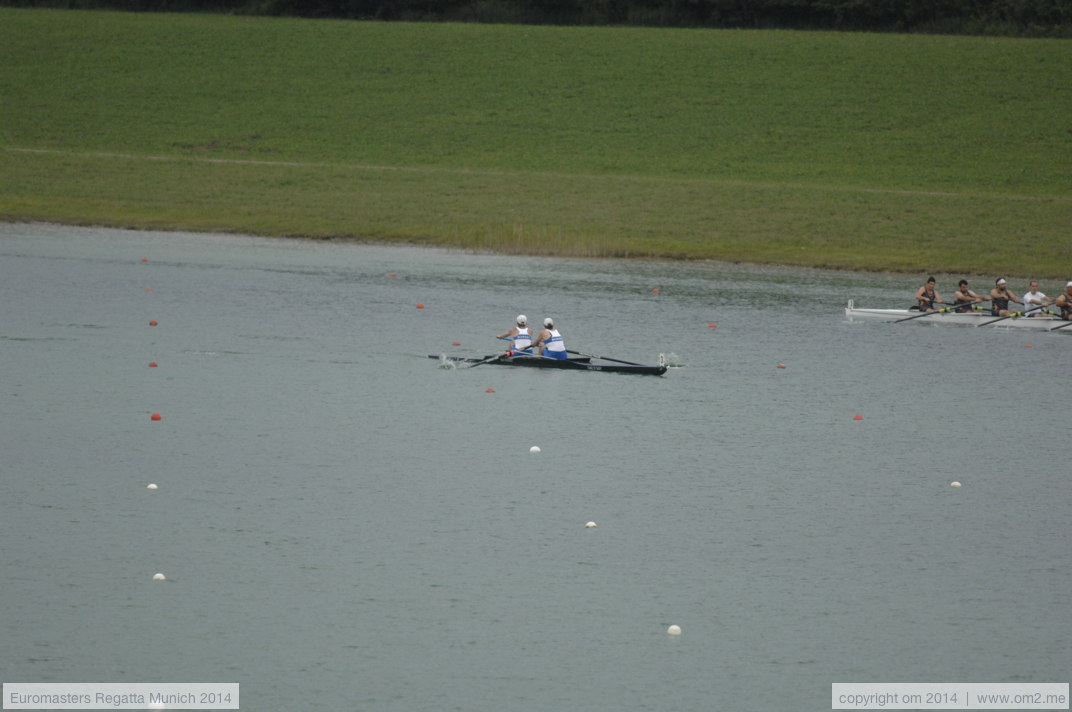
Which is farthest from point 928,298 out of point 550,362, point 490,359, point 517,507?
point 517,507

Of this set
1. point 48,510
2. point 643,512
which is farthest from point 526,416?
point 48,510

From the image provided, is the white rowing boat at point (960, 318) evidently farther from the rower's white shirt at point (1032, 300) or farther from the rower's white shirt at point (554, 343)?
the rower's white shirt at point (554, 343)

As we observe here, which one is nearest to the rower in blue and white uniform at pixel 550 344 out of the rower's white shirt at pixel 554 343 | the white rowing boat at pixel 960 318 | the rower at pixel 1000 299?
the rower's white shirt at pixel 554 343

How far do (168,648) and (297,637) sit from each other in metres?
1.23

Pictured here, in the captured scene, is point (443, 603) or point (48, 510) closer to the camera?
point (443, 603)

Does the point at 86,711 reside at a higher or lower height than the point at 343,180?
lower

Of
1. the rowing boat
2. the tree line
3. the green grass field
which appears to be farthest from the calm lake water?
the tree line

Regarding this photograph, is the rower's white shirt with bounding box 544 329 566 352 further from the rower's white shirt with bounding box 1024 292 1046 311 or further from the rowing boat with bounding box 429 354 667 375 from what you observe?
the rower's white shirt with bounding box 1024 292 1046 311

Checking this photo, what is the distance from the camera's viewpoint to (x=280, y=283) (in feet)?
115

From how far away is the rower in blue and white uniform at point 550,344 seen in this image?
26.3m

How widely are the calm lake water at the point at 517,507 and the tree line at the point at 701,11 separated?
4655 cm

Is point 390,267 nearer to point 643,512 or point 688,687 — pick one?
point 643,512

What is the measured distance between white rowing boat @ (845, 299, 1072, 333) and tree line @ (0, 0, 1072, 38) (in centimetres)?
4344

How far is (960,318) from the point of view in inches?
1292
